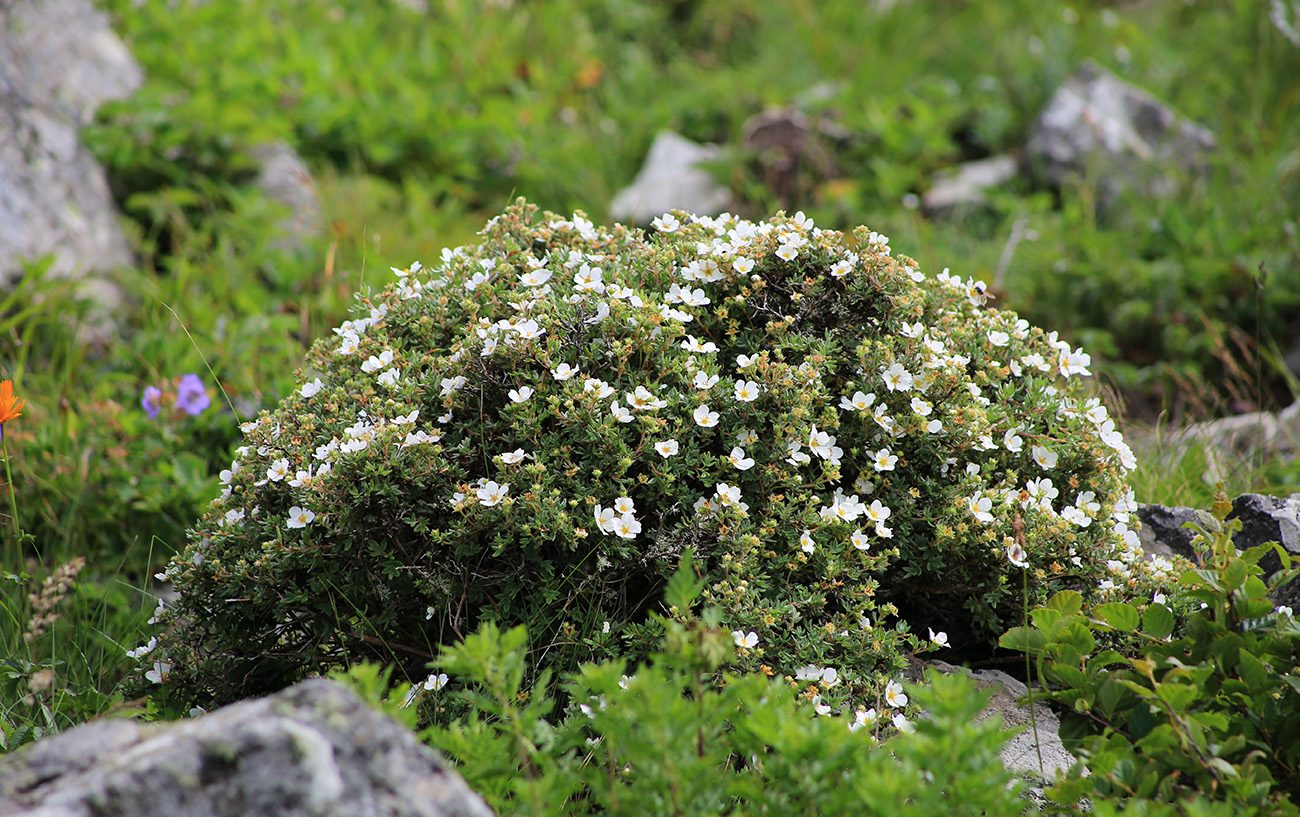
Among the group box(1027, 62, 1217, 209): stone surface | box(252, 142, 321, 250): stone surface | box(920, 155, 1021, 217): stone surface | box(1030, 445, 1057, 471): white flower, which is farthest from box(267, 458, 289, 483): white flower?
box(1027, 62, 1217, 209): stone surface

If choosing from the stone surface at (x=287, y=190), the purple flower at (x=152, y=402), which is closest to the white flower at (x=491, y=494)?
the purple flower at (x=152, y=402)

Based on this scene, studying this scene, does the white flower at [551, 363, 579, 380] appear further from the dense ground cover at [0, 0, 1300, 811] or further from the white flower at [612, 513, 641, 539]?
the dense ground cover at [0, 0, 1300, 811]

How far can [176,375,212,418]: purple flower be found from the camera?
3527 millimetres

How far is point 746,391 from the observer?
228 centimetres

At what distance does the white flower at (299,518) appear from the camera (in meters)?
2.17

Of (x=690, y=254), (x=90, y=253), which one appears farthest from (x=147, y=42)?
(x=690, y=254)

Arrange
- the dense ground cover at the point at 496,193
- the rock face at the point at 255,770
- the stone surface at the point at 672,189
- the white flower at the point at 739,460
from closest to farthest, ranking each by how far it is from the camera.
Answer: the rock face at the point at 255,770
the white flower at the point at 739,460
the dense ground cover at the point at 496,193
the stone surface at the point at 672,189

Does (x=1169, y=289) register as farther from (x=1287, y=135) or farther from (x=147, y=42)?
(x=147, y=42)

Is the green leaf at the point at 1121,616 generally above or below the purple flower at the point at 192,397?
above

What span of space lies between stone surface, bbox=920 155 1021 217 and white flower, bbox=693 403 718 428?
4238mm

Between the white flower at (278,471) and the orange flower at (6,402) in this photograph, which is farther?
the white flower at (278,471)

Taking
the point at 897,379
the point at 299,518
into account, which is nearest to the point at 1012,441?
the point at 897,379

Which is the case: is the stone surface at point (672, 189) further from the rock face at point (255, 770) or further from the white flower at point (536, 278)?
the rock face at point (255, 770)

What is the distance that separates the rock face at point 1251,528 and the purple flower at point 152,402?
347 centimetres
